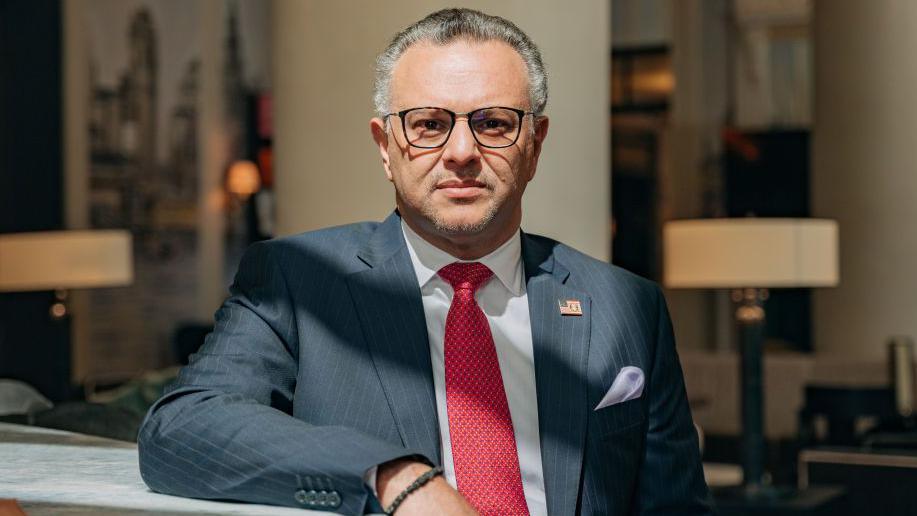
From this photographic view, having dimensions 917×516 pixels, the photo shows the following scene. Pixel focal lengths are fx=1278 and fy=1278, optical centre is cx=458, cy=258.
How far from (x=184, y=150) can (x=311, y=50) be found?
9669 mm

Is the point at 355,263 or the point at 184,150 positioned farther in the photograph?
the point at 184,150

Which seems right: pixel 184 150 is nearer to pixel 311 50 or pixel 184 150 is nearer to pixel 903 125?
pixel 903 125

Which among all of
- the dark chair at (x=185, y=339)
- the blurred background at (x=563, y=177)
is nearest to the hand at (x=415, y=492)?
the blurred background at (x=563, y=177)

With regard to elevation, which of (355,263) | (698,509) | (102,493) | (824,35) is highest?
(824,35)

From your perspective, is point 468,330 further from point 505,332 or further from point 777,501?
point 777,501

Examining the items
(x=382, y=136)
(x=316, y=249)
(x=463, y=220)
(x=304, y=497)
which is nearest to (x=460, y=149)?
(x=463, y=220)

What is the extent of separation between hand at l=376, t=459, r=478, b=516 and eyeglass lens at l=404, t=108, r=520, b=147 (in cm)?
74

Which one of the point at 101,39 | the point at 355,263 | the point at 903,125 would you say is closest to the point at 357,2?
the point at 355,263

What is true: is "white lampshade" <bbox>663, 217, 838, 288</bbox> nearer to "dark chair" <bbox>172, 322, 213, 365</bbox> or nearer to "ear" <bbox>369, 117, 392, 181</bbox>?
"ear" <bbox>369, 117, 392, 181</bbox>

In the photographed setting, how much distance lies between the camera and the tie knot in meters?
2.36

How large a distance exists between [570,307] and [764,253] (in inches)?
152

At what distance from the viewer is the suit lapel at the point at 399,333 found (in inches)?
85.7

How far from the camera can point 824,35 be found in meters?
10.4

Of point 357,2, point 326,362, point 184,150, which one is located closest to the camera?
point 326,362
